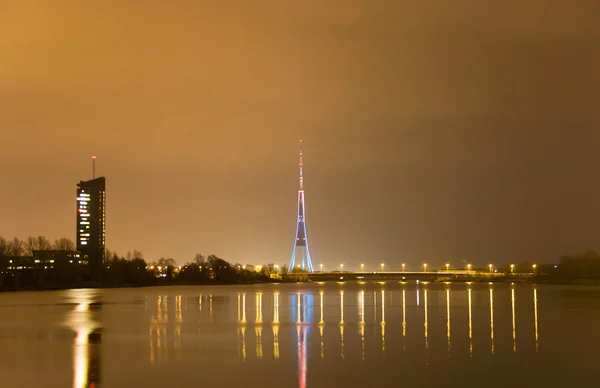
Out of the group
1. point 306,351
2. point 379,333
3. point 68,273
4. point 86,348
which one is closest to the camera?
point 306,351

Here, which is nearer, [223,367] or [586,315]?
[223,367]

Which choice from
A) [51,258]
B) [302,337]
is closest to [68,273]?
[51,258]

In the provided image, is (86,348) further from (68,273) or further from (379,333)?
(68,273)

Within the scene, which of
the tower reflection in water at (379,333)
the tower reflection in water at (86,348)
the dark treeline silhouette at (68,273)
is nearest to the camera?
the tower reflection in water at (86,348)

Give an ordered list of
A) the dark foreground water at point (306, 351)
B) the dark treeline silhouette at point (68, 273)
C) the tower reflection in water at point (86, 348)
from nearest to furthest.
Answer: the dark foreground water at point (306, 351) → the tower reflection in water at point (86, 348) → the dark treeline silhouette at point (68, 273)

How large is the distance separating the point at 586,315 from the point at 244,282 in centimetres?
15462

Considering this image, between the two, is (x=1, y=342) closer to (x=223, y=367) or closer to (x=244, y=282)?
(x=223, y=367)

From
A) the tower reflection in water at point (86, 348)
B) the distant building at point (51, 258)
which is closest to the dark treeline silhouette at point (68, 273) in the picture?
the distant building at point (51, 258)

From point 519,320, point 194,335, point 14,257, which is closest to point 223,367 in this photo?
point 194,335

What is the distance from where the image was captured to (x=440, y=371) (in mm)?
23812

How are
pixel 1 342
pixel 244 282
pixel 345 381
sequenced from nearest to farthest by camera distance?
pixel 345 381, pixel 1 342, pixel 244 282

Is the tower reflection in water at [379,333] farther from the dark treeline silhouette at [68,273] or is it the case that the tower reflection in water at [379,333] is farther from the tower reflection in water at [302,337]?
the dark treeline silhouette at [68,273]

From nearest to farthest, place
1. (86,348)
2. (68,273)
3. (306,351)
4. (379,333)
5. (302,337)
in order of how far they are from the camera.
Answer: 1. (306,351)
2. (86,348)
3. (302,337)
4. (379,333)
5. (68,273)

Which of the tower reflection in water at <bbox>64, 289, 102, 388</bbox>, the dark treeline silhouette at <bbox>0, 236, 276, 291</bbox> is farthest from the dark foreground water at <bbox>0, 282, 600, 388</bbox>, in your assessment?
the dark treeline silhouette at <bbox>0, 236, 276, 291</bbox>
